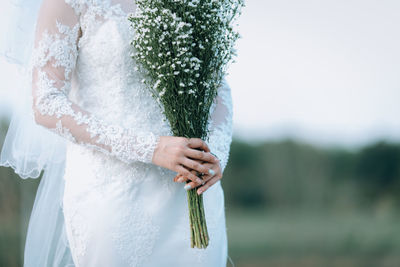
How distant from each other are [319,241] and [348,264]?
178 cm

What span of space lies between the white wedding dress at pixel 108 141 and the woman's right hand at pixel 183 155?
40mm

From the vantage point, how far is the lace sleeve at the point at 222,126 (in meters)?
2.00

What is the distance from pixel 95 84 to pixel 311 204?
412 inches

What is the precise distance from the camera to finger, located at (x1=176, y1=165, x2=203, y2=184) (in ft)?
5.56

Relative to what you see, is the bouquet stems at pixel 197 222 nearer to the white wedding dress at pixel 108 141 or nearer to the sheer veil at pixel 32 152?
the white wedding dress at pixel 108 141

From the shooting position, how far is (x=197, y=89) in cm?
167

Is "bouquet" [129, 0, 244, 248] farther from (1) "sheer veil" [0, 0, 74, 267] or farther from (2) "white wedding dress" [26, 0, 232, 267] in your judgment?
(1) "sheer veil" [0, 0, 74, 267]

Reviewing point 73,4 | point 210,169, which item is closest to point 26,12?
point 73,4

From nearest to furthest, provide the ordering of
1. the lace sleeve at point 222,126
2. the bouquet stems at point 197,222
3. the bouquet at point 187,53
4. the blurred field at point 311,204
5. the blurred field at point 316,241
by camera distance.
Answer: the bouquet at point 187,53 → the bouquet stems at point 197,222 → the lace sleeve at point 222,126 → the blurred field at point 316,241 → the blurred field at point 311,204

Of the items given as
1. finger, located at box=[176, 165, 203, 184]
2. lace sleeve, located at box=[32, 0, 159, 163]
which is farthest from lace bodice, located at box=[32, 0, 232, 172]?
finger, located at box=[176, 165, 203, 184]

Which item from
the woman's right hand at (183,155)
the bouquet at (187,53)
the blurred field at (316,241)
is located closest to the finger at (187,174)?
the woman's right hand at (183,155)

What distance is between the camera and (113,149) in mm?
1756

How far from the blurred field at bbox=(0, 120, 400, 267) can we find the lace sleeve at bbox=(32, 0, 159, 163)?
25.1 feet

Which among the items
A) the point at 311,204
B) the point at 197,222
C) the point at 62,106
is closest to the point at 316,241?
the point at 311,204
